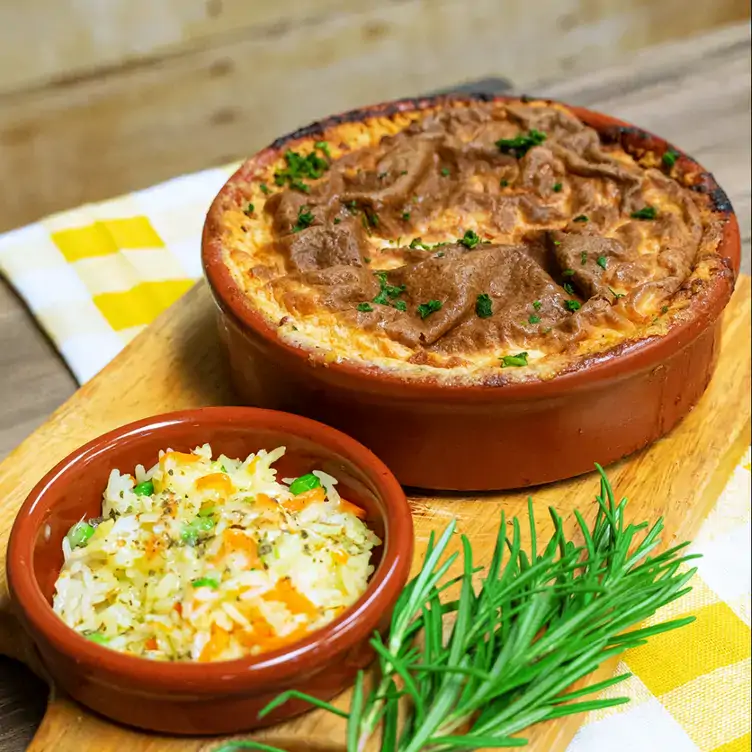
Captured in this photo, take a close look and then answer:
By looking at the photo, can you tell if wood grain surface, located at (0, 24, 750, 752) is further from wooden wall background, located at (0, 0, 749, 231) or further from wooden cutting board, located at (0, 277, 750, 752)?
wooden wall background, located at (0, 0, 749, 231)

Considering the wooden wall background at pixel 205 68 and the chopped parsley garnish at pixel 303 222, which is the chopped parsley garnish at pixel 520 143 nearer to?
the chopped parsley garnish at pixel 303 222

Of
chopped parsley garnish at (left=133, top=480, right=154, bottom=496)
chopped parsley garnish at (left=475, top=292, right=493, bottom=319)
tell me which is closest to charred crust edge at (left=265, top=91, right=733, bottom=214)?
chopped parsley garnish at (left=475, top=292, right=493, bottom=319)

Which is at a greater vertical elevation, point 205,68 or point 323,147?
point 323,147

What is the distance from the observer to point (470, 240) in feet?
7.86

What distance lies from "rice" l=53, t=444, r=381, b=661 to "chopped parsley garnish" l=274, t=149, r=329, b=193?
1009 millimetres

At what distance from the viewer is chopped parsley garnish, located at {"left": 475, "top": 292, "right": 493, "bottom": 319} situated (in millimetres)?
2172

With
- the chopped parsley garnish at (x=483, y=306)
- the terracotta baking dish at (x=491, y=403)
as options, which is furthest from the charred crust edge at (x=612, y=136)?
the chopped parsley garnish at (x=483, y=306)

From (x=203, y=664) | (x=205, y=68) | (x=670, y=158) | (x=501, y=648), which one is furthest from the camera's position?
(x=205, y=68)

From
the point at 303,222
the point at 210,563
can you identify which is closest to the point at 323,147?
the point at 303,222

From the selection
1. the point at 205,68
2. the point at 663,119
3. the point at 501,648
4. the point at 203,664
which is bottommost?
the point at 663,119

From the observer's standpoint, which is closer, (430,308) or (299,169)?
(430,308)

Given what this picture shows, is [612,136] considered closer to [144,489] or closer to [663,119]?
[663,119]

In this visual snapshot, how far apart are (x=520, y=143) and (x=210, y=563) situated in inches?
61.6

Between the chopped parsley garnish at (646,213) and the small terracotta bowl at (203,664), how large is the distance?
103 centimetres
